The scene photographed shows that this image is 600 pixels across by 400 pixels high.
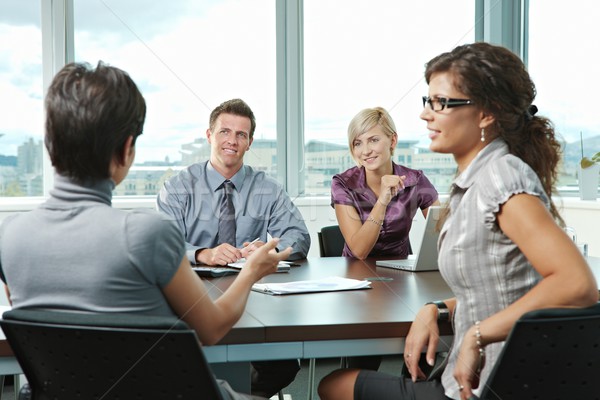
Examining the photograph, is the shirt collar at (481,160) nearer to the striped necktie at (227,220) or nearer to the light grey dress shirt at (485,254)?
the light grey dress shirt at (485,254)

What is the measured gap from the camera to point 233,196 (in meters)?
3.14

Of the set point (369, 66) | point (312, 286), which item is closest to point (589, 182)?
point (369, 66)

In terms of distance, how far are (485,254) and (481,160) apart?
0.23 m

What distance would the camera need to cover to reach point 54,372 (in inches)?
48.0

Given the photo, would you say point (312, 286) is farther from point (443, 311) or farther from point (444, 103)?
point (444, 103)

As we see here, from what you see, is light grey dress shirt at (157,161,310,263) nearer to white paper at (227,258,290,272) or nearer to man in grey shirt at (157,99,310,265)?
man in grey shirt at (157,99,310,265)

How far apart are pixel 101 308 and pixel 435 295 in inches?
39.3

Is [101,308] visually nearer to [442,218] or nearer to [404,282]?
[442,218]

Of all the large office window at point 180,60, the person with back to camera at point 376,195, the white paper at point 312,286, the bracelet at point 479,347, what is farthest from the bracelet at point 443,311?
the large office window at point 180,60

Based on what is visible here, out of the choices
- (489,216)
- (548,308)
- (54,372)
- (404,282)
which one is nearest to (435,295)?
(404,282)

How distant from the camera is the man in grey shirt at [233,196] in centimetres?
303

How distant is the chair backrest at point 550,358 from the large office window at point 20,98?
3716mm

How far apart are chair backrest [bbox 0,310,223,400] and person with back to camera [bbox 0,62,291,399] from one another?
0.29 feet

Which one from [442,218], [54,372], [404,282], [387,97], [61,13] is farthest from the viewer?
[387,97]
